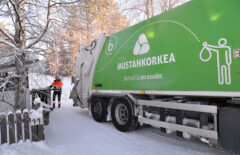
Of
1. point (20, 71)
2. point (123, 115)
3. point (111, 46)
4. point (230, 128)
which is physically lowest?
point (123, 115)

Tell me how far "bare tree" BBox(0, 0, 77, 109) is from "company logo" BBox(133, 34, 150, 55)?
7.30 ft

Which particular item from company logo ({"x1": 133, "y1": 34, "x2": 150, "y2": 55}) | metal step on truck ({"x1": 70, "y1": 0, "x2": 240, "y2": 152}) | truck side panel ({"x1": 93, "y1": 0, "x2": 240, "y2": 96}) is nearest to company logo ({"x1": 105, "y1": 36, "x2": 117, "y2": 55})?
metal step on truck ({"x1": 70, "y1": 0, "x2": 240, "y2": 152})

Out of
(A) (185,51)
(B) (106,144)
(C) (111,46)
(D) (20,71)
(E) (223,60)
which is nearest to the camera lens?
(E) (223,60)

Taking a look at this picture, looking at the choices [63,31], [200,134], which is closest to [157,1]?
[63,31]

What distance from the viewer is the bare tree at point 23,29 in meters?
4.11

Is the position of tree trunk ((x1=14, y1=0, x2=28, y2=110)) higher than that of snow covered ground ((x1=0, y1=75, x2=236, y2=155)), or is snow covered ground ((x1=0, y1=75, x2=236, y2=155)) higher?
tree trunk ((x1=14, y1=0, x2=28, y2=110))

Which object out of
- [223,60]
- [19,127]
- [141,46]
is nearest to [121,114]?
[141,46]

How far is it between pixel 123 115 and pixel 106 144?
1199mm

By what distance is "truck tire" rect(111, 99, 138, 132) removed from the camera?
452 centimetres

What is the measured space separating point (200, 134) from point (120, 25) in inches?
723

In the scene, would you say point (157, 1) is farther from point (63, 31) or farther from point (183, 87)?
point (183, 87)

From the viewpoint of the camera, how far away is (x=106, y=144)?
3.91 meters

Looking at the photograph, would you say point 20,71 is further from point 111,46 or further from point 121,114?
point 121,114

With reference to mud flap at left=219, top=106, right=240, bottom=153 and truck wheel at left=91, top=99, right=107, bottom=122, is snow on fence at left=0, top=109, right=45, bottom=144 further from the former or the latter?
mud flap at left=219, top=106, right=240, bottom=153
